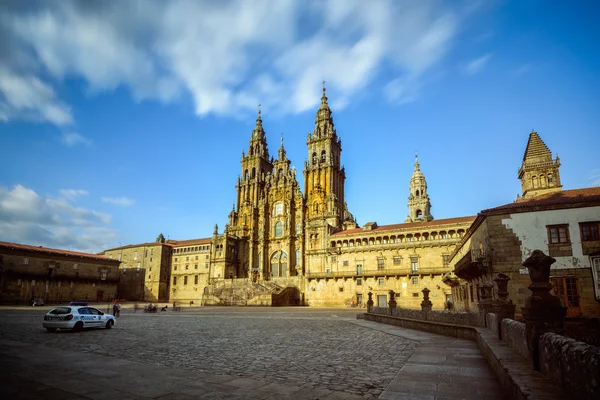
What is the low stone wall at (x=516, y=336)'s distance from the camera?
639 centimetres

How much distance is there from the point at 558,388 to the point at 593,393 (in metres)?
1.49

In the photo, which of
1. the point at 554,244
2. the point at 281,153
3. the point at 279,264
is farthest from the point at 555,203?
the point at 281,153

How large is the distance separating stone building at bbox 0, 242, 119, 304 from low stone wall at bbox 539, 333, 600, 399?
214ft

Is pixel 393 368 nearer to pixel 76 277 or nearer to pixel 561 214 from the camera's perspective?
pixel 561 214

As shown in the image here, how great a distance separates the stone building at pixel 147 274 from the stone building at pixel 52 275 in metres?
5.79

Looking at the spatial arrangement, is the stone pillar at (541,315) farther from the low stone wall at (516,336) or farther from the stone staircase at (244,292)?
the stone staircase at (244,292)

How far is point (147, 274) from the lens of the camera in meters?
74.1

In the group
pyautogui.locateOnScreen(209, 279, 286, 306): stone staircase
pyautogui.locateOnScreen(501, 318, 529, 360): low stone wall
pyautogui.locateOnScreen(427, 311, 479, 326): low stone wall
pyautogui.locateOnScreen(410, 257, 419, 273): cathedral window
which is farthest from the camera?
pyautogui.locateOnScreen(209, 279, 286, 306): stone staircase

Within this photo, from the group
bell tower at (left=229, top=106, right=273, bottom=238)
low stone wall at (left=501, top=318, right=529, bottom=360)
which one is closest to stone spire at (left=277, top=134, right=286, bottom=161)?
bell tower at (left=229, top=106, right=273, bottom=238)

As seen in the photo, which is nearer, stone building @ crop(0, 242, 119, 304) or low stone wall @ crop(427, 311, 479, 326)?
low stone wall @ crop(427, 311, 479, 326)

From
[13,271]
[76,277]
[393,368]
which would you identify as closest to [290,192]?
[76,277]

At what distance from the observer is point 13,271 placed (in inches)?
2032

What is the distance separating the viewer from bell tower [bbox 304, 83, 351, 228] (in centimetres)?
6562

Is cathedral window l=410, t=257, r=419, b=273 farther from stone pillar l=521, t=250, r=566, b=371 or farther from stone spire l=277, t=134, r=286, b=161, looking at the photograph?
stone pillar l=521, t=250, r=566, b=371
